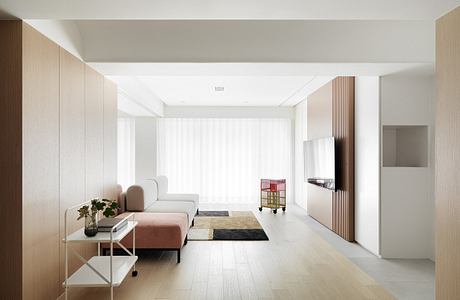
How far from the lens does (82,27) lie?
3352 mm

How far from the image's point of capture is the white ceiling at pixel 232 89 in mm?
5562

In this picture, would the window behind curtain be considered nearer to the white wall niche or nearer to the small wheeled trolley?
the small wheeled trolley

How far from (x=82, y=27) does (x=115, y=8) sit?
1.28 meters

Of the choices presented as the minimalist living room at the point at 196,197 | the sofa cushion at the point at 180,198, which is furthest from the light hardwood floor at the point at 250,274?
the sofa cushion at the point at 180,198

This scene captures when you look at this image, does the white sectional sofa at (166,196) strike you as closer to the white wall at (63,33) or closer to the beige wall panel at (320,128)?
the beige wall panel at (320,128)

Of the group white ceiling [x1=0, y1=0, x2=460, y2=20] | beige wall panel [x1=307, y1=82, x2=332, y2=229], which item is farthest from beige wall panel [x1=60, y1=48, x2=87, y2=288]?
beige wall panel [x1=307, y1=82, x2=332, y2=229]

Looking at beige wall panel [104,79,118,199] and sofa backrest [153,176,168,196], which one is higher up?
beige wall panel [104,79,118,199]

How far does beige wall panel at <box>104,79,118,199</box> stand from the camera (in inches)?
165

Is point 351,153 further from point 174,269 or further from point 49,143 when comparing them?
point 49,143

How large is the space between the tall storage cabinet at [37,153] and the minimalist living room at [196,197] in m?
0.01

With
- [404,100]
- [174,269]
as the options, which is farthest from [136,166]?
[404,100]

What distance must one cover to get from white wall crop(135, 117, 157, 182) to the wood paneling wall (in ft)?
21.8

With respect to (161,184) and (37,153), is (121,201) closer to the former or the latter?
(161,184)

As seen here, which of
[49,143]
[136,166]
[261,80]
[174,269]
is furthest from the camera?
[136,166]
